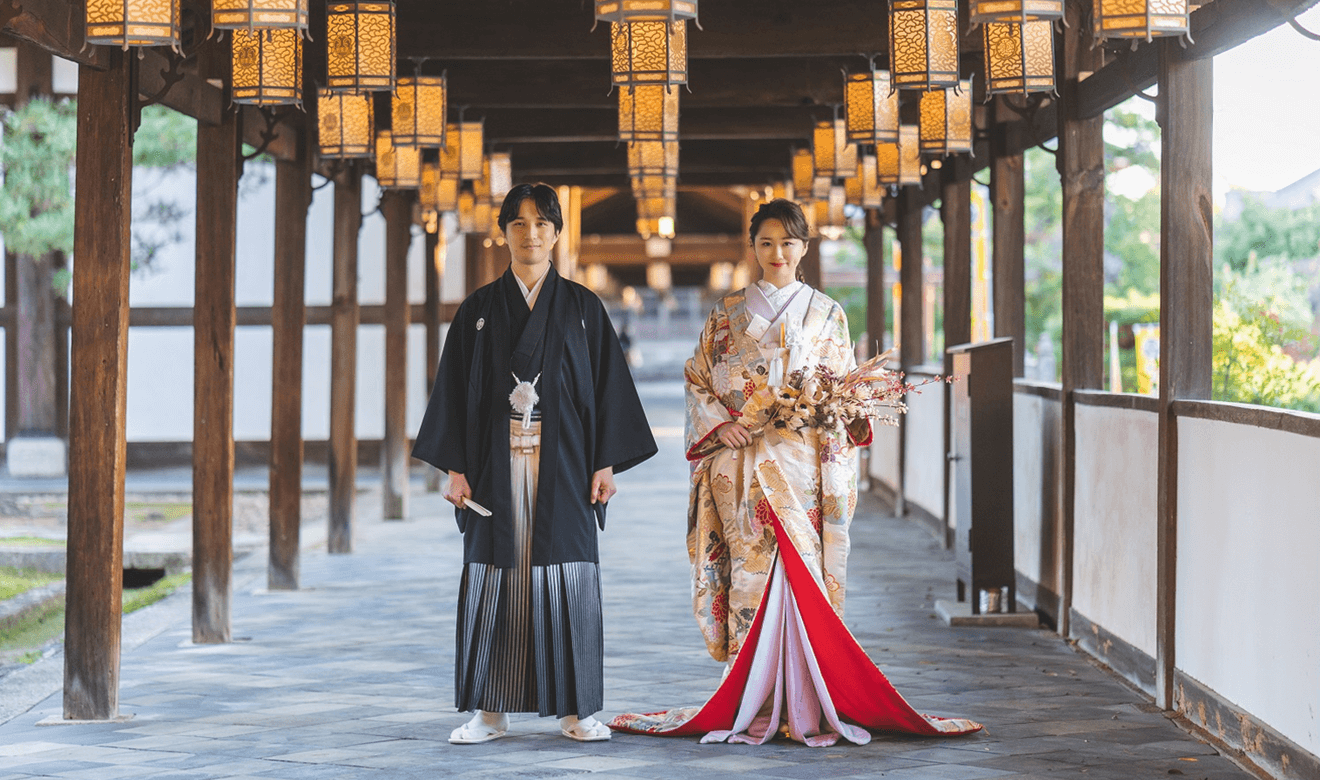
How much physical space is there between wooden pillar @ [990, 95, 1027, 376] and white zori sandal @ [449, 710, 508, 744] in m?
5.03

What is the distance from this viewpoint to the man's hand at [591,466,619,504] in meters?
4.79

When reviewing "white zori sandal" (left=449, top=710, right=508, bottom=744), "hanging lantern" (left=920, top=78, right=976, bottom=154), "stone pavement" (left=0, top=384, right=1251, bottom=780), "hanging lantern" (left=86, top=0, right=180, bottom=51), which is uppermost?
"hanging lantern" (left=920, top=78, right=976, bottom=154)

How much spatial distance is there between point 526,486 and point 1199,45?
9.58 ft

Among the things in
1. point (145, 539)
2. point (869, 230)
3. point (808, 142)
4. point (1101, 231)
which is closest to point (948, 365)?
point (1101, 231)

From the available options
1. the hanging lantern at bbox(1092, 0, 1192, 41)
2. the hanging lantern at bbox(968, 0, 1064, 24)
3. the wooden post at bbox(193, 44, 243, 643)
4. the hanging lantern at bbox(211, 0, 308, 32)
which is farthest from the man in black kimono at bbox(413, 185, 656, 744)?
the wooden post at bbox(193, 44, 243, 643)

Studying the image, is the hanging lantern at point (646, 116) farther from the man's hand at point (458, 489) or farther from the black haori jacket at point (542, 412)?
the man's hand at point (458, 489)

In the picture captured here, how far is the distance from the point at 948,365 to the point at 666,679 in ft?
12.5

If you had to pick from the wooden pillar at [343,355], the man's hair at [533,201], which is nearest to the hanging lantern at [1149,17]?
the man's hair at [533,201]

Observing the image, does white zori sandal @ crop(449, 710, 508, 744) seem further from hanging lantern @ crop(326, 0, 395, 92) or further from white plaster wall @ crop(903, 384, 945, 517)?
white plaster wall @ crop(903, 384, 945, 517)

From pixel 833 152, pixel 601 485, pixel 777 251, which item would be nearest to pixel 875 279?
pixel 833 152

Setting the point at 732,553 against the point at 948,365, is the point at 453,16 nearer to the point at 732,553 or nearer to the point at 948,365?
the point at 948,365

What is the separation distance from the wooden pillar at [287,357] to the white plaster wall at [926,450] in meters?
4.93

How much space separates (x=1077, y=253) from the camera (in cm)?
680

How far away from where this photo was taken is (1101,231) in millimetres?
6730
